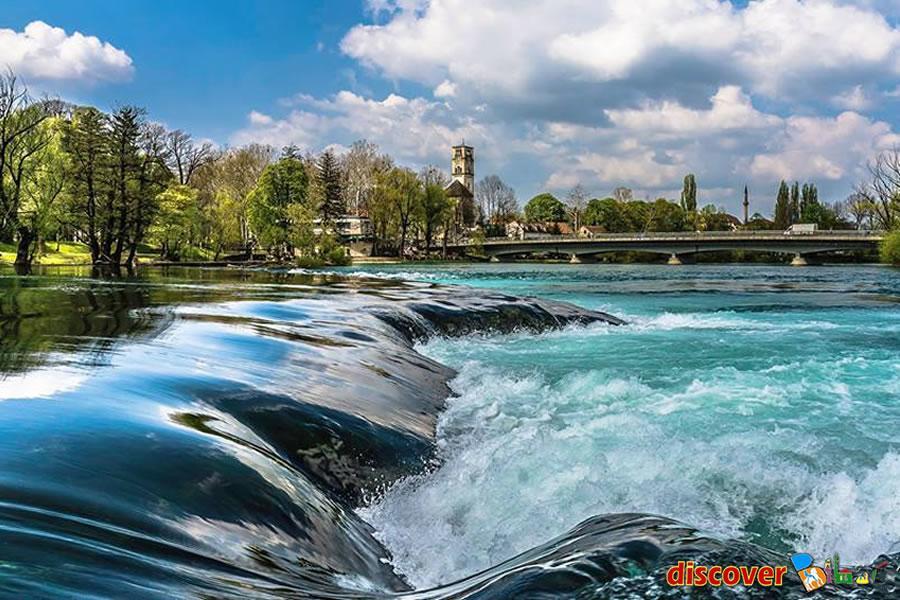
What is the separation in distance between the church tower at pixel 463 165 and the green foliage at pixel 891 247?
119 m

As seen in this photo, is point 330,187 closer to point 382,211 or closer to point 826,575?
point 382,211

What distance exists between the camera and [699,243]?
84.8m

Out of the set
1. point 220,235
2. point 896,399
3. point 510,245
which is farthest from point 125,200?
point 510,245

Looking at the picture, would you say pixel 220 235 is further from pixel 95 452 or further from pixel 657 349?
pixel 95 452

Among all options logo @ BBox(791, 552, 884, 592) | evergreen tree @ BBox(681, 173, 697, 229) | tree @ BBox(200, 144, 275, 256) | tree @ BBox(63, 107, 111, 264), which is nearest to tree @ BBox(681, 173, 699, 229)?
evergreen tree @ BBox(681, 173, 697, 229)

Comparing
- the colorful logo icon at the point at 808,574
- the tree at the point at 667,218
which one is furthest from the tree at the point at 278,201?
the tree at the point at 667,218

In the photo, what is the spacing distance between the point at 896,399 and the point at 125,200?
49.2 meters

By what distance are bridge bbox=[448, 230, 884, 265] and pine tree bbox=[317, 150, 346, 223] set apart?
18546 mm

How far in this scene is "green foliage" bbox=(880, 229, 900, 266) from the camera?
63.4m

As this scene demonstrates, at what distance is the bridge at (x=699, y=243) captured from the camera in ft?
254

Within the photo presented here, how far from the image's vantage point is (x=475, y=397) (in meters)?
11.0

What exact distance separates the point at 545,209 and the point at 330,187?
85.0 m

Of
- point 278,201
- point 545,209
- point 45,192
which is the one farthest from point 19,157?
point 545,209

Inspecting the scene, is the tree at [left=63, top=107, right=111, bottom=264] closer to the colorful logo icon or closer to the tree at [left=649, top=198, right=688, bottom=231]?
the colorful logo icon
